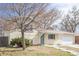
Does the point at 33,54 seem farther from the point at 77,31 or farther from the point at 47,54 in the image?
the point at 77,31

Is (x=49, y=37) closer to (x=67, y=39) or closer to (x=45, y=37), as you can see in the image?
(x=45, y=37)

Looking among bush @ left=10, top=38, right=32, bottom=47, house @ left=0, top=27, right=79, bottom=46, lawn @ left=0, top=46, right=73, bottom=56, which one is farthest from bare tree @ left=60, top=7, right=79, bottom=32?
bush @ left=10, top=38, right=32, bottom=47

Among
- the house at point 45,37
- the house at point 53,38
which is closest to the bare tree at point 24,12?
the house at point 45,37

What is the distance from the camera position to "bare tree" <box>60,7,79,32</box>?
13.4 feet

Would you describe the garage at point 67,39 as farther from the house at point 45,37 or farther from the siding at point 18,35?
the siding at point 18,35

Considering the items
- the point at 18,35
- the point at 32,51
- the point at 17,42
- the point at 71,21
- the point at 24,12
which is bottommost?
the point at 32,51

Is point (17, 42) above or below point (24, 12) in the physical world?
below

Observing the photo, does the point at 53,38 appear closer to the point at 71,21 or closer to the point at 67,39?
the point at 67,39

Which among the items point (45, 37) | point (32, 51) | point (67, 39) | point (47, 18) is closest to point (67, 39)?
point (67, 39)

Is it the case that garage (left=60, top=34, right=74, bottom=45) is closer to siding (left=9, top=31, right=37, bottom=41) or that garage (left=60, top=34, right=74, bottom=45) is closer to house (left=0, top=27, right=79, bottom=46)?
house (left=0, top=27, right=79, bottom=46)

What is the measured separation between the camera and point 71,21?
13.5 ft

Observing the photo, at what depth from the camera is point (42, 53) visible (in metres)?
4.14

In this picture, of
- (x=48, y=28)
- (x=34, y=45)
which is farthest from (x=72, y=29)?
(x=34, y=45)

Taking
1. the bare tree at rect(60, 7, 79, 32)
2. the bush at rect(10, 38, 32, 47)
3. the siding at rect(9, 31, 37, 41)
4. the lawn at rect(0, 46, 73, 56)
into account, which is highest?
the bare tree at rect(60, 7, 79, 32)
